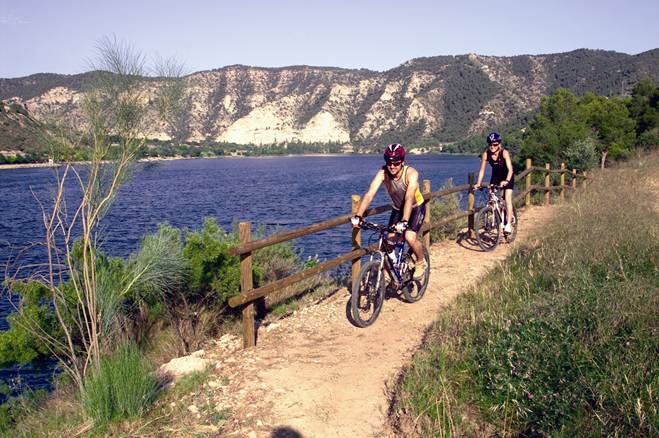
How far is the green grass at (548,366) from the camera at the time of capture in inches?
152

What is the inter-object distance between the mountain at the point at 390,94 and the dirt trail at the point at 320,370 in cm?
9830

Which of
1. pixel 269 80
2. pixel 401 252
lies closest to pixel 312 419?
pixel 401 252

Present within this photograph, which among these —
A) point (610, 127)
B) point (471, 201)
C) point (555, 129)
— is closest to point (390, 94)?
point (610, 127)

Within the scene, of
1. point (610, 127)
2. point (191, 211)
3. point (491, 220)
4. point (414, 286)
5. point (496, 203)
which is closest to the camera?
point (414, 286)

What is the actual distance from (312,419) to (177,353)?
11.9 feet

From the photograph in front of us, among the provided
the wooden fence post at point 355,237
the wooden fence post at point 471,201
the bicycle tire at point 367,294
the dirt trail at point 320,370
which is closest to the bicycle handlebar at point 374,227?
the bicycle tire at point 367,294

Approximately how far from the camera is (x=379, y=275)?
668cm

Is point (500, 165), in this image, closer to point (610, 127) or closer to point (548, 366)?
point (548, 366)

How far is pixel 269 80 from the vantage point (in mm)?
156750

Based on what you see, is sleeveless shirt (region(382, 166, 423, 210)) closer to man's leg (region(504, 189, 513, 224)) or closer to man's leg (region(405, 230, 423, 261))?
man's leg (region(405, 230, 423, 261))

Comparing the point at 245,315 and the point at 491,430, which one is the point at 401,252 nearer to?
the point at 245,315

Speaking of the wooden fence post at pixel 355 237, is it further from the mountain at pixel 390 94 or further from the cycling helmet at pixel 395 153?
the mountain at pixel 390 94

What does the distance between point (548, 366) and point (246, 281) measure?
3126 mm

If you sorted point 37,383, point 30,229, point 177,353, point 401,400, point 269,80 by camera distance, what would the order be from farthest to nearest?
point 269,80, point 30,229, point 37,383, point 177,353, point 401,400
